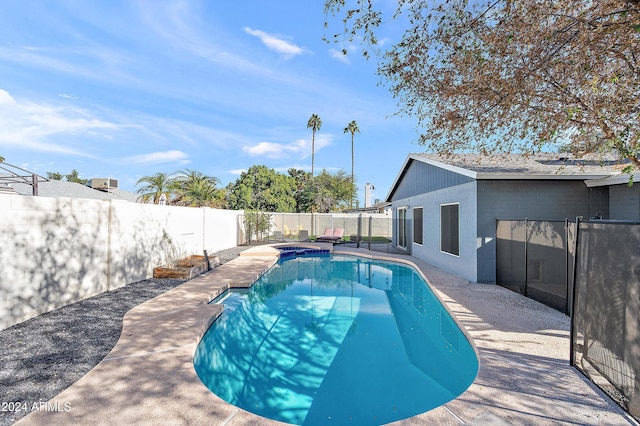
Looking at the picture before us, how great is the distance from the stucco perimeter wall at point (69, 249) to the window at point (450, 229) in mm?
8955

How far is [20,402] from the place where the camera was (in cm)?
289

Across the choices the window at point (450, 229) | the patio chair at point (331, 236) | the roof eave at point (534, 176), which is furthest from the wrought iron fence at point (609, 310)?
the patio chair at point (331, 236)

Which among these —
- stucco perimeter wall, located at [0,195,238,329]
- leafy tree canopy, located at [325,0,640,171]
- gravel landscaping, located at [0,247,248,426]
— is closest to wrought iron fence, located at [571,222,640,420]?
leafy tree canopy, located at [325,0,640,171]

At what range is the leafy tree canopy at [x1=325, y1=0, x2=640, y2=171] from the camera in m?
4.20

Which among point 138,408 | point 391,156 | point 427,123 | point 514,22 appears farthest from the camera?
point 391,156

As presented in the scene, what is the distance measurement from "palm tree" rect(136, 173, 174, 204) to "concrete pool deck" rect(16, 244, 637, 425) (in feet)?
49.6

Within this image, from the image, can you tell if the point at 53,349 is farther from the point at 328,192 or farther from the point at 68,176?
the point at 68,176

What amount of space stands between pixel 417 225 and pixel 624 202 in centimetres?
693

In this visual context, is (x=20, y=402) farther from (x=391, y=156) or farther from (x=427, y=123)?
(x=391, y=156)

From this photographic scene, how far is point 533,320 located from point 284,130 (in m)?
25.3

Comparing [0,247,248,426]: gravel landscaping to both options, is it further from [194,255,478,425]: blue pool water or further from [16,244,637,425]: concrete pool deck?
[194,255,478,425]: blue pool water

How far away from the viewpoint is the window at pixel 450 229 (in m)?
9.41

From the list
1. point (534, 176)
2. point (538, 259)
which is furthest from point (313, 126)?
point (538, 259)

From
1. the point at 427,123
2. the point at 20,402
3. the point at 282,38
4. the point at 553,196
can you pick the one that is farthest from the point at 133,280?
the point at 553,196
